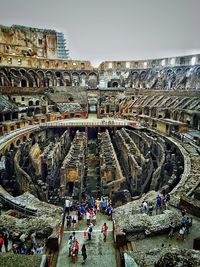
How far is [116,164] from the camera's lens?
2059 cm

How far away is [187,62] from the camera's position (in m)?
48.3

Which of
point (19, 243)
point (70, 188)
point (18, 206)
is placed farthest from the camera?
point (70, 188)

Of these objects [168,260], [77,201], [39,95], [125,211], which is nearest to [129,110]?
[39,95]

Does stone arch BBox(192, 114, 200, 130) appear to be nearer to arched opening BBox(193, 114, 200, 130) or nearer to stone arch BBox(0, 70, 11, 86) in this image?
arched opening BBox(193, 114, 200, 130)

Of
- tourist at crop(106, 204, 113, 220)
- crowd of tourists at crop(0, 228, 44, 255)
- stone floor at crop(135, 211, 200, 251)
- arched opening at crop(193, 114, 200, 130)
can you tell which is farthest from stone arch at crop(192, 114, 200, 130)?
crowd of tourists at crop(0, 228, 44, 255)

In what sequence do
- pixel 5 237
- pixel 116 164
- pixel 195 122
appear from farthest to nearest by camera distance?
pixel 195 122 < pixel 116 164 < pixel 5 237

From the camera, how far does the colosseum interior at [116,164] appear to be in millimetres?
10680

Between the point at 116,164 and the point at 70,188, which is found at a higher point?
the point at 116,164

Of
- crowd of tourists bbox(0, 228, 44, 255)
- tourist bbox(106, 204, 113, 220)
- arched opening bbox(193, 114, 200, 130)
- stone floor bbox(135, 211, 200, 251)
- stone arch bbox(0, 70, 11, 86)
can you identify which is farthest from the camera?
stone arch bbox(0, 70, 11, 86)

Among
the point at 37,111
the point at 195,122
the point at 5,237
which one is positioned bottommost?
the point at 5,237

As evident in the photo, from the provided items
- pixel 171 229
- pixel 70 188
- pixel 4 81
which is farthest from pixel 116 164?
pixel 4 81

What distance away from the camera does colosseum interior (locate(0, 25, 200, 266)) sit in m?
10.7

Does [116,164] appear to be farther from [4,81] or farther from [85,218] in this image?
[4,81]

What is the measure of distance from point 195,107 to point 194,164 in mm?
17656
